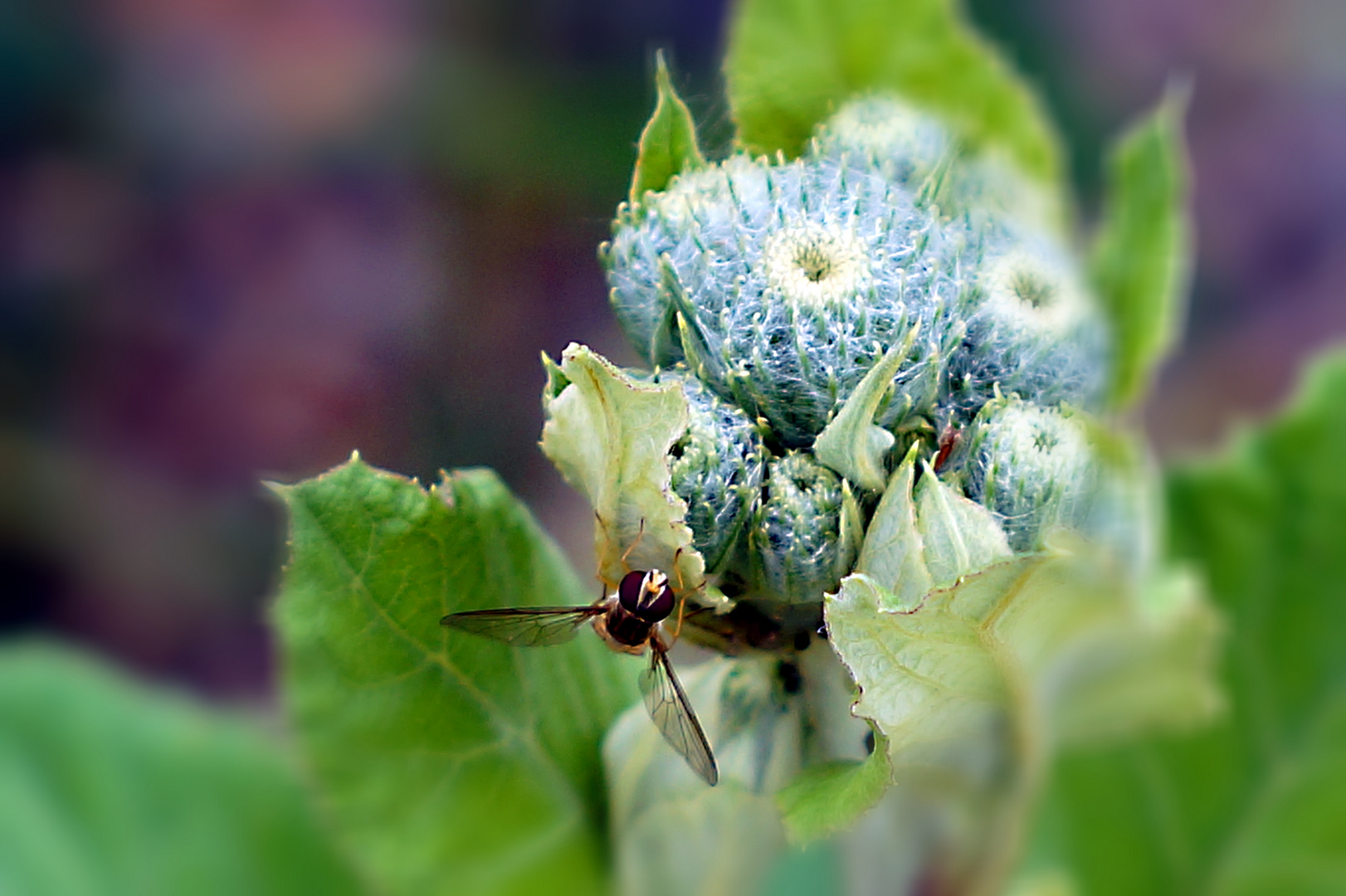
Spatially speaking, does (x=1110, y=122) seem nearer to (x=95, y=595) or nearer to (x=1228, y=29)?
(x=1228, y=29)

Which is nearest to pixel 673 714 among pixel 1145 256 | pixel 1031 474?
pixel 1031 474

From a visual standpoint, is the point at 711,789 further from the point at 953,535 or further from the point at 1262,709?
the point at 1262,709

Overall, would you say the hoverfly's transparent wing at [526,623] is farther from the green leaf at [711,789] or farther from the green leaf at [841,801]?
the green leaf at [841,801]

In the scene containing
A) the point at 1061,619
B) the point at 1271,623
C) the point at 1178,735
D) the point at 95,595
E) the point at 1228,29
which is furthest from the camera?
the point at 1228,29

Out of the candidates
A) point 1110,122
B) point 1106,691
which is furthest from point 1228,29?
point 1106,691

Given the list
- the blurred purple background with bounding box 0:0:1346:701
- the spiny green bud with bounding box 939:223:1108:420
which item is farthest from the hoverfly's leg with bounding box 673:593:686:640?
the blurred purple background with bounding box 0:0:1346:701

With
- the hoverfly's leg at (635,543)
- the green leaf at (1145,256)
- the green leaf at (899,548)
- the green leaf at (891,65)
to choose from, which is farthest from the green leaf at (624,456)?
the green leaf at (1145,256)
